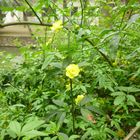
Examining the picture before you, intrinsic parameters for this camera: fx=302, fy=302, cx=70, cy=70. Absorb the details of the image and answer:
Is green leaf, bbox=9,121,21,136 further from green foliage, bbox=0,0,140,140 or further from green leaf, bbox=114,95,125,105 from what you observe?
green leaf, bbox=114,95,125,105

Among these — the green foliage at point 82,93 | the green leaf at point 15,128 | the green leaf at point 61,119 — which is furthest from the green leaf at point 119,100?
the green leaf at point 15,128

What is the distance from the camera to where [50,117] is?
38.0 inches

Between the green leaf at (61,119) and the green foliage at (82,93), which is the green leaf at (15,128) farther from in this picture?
the green leaf at (61,119)

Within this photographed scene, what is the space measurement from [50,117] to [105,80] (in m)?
0.26

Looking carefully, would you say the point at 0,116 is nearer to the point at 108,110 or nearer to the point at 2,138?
the point at 2,138

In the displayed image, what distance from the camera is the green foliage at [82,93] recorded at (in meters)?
0.96

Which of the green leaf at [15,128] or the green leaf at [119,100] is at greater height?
the green leaf at [119,100]

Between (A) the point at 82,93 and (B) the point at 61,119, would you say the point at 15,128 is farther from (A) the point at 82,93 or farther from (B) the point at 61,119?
(A) the point at 82,93

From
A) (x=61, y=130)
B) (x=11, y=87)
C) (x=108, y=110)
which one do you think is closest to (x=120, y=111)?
(x=108, y=110)

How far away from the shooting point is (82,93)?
3.82 ft

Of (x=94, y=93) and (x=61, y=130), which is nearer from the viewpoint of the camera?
(x=61, y=130)

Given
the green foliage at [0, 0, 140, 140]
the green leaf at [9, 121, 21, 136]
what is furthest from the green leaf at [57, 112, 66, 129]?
the green leaf at [9, 121, 21, 136]

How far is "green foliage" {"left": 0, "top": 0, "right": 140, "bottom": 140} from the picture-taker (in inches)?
37.8

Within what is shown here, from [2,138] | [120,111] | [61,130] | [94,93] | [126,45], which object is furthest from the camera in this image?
[126,45]
